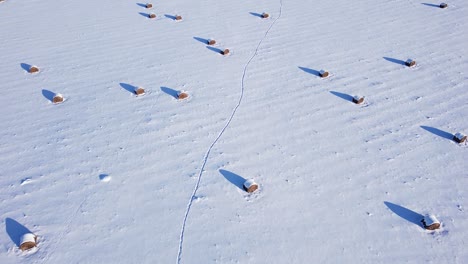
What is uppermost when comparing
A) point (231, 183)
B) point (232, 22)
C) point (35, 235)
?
point (232, 22)

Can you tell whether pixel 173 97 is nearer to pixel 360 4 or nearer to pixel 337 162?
pixel 337 162

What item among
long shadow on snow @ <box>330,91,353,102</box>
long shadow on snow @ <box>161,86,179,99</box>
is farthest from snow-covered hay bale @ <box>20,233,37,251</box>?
long shadow on snow @ <box>330,91,353,102</box>

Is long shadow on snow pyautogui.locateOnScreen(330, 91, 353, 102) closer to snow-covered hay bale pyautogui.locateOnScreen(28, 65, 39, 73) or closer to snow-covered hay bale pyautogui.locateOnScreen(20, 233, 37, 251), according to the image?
snow-covered hay bale pyautogui.locateOnScreen(20, 233, 37, 251)

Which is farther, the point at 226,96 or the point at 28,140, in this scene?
the point at 226,96

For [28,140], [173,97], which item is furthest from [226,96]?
[28,140]

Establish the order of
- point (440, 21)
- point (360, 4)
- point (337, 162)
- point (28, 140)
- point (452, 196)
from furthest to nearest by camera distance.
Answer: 1. point (360, 4)
2. point (440, 21)
3. point (28, 140)
4. point (337, 162)
5. point (452, 196)

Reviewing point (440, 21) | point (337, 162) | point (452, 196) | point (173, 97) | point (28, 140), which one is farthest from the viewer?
point (440, 21)

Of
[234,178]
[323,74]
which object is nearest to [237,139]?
[234,178]
